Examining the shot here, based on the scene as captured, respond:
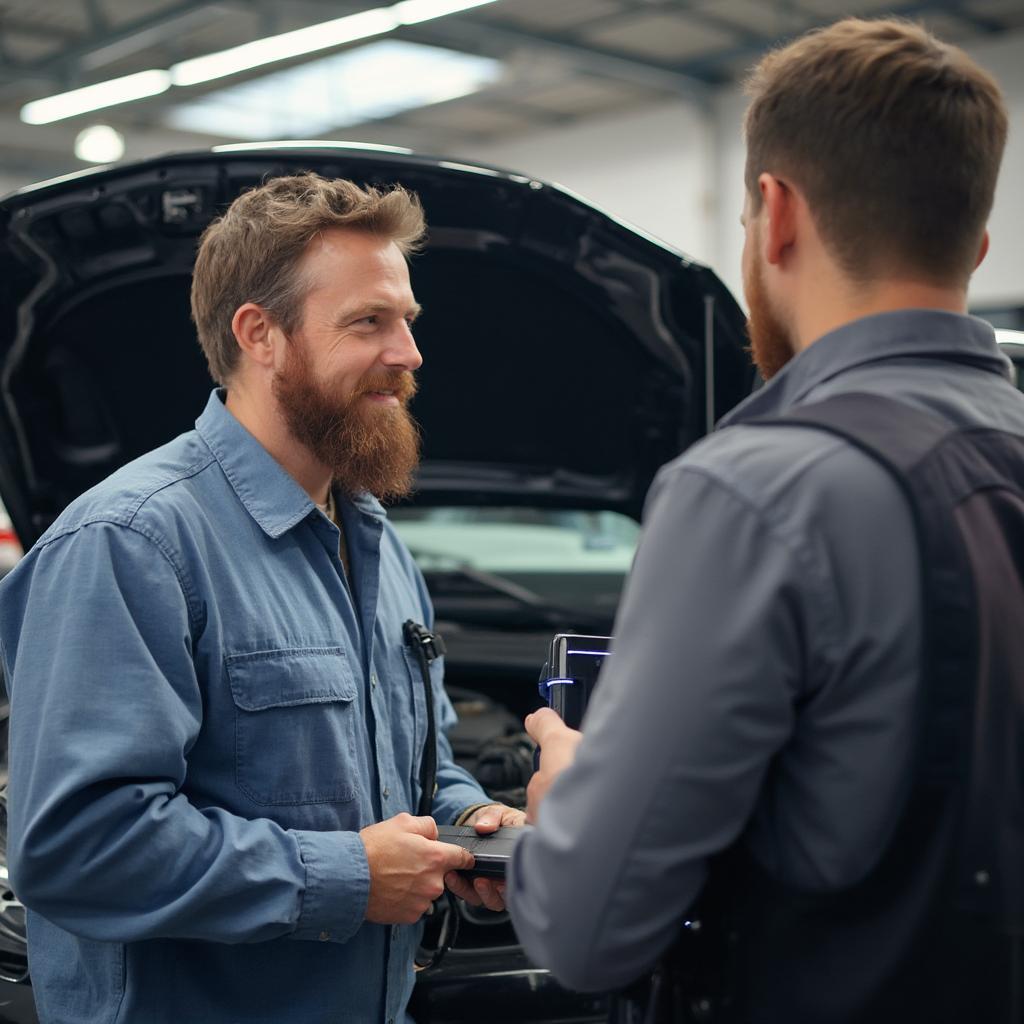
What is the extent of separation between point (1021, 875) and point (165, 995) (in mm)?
1005

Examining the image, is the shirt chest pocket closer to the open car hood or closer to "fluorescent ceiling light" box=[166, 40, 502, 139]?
the open car hood

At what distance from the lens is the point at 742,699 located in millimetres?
832

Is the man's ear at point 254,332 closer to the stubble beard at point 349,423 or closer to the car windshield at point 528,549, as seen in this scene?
the stubble beard at point 349,423

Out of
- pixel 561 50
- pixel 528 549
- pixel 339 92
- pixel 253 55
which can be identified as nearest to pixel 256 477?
pixel 528 549

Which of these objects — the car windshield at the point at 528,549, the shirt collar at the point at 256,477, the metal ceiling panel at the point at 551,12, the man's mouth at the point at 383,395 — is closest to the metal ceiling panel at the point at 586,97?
the metal ceiling panel at the point at 551,12

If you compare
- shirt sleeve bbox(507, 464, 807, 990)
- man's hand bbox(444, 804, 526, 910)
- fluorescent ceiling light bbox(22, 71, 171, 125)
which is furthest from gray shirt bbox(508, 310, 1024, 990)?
fluorescent ceiling light bbox(22, 71, 171, 125)

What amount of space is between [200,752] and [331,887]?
0.23 metres

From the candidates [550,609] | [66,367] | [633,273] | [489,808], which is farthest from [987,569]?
[550,609]

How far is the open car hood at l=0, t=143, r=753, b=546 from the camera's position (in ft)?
6.39

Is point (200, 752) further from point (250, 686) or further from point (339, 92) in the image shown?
point (339, 92)

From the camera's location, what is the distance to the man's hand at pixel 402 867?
4.63ft

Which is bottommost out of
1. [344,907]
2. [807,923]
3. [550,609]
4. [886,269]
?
[550,609]

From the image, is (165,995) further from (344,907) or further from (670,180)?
(670,180)

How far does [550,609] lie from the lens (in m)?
2.83
